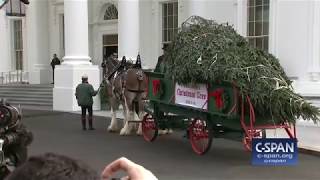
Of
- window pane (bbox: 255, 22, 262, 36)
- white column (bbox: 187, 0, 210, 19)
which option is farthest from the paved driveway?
white column (bbox: 187, 0, 210, 19)

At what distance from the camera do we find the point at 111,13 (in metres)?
26.7

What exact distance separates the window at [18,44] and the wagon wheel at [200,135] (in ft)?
71.4

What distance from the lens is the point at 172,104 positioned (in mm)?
11336

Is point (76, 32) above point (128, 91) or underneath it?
above

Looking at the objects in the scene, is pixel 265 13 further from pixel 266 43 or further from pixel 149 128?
pixel 149 128

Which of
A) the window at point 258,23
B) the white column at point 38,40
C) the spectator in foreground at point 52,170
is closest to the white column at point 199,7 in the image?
the window at point 258,23

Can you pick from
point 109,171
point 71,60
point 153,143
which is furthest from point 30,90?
point 109,171

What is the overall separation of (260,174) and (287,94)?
148 centimetres

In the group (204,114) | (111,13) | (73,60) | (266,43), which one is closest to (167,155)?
(204,114)

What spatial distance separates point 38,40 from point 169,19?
8087 millimetres

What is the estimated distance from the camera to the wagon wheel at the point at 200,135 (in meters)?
10.4

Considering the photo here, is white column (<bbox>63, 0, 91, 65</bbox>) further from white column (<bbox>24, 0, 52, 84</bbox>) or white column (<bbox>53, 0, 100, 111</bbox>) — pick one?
white column (<bbox>24, 0, 52, 84</bbox>)

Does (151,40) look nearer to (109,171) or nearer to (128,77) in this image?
(128,77)

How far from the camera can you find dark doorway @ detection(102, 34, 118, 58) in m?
26.7
